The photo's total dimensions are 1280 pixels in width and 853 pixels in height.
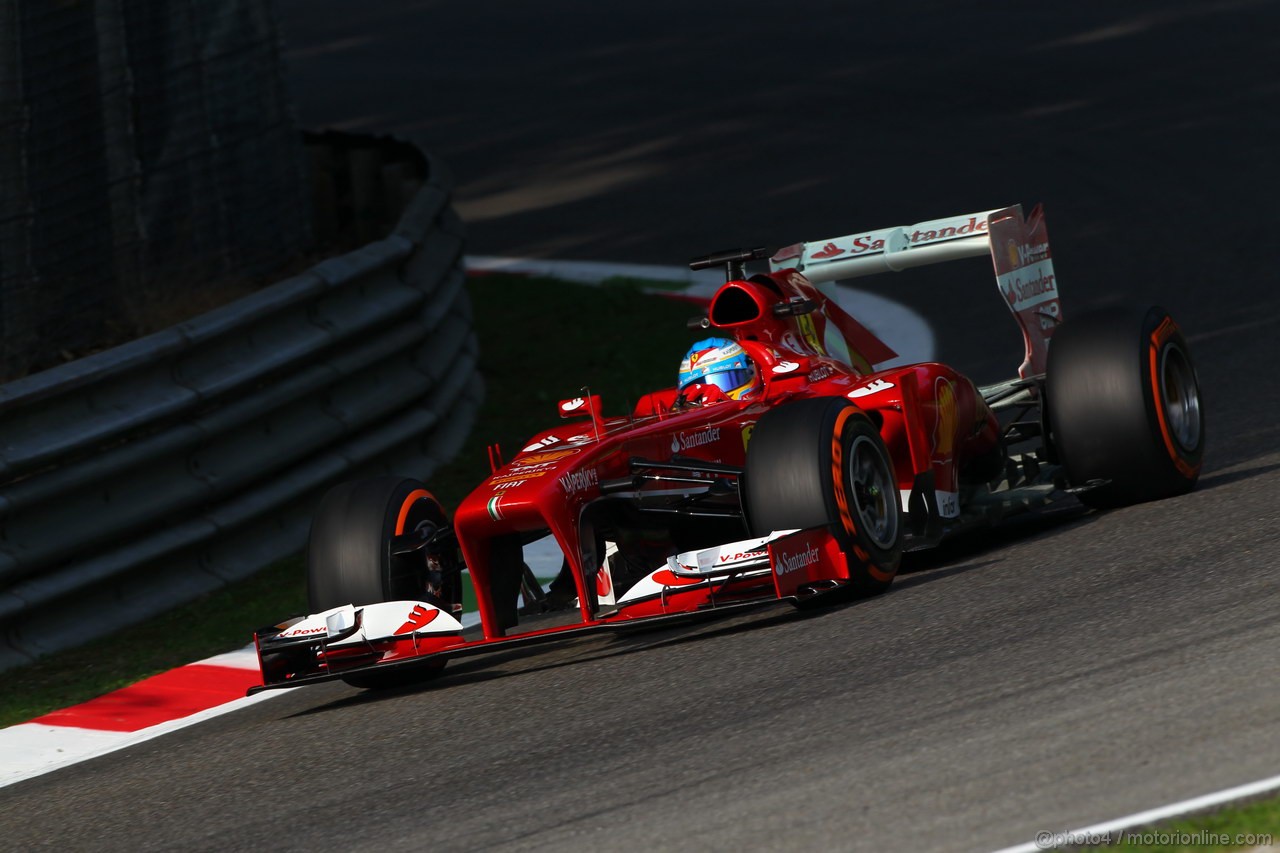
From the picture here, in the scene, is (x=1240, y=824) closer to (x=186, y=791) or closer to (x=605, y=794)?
(x=605, y=794)

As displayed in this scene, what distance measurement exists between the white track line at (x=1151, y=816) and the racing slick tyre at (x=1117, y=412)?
3327 millimetres

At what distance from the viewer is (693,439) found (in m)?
7.19

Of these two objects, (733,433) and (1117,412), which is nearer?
(733,433)

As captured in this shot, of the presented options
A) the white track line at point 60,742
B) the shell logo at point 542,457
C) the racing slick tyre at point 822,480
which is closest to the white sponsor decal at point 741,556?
the racing slick tyre at point 822,480

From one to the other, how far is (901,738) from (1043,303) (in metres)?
4.12

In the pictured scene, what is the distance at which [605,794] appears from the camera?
16.6 ft

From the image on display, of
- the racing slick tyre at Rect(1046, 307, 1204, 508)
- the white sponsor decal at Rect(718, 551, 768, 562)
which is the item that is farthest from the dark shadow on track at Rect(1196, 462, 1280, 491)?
the white sponsor decal at Rect(718, 551, 768, 562)

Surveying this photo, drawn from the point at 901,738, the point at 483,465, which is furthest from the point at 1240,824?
the point at 483,465

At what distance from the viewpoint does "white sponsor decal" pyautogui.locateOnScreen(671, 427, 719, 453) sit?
710 cm

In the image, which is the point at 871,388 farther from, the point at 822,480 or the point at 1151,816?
the point at 1151,816

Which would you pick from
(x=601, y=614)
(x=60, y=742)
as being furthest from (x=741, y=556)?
(x=60, y=742)

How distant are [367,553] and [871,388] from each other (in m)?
2.07

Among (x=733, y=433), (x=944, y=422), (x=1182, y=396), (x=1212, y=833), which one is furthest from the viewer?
(x=1182, y=396)

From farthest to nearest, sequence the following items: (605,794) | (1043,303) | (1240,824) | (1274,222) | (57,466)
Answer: (1274,222) < (1043,303) < (57,466) < (605,794) < (1240,824)
